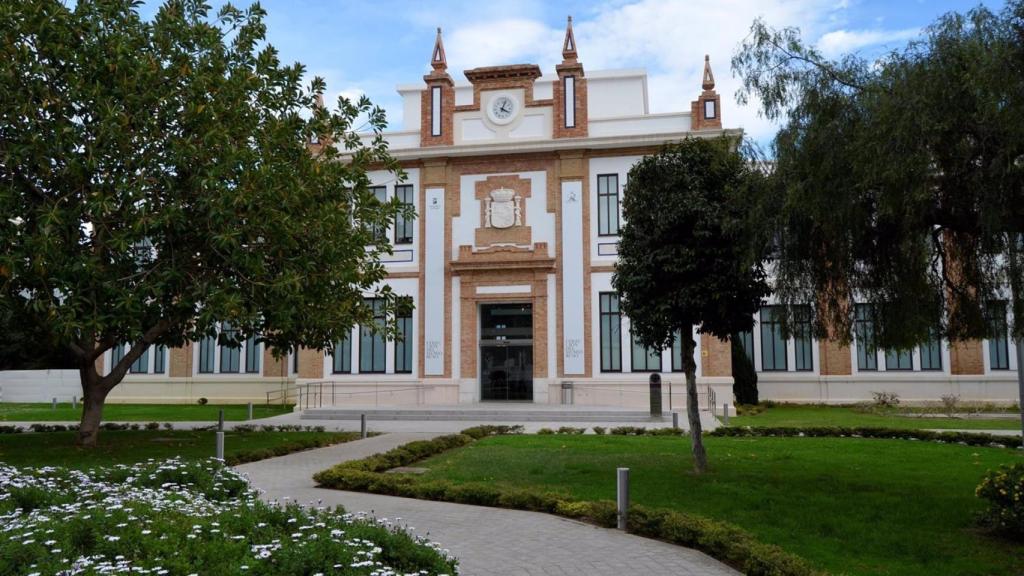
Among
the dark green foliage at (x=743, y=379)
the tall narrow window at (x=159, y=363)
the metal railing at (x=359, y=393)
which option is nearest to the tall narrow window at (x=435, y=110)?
the metal railing at (x=359, y=393)

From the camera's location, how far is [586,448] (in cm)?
1764

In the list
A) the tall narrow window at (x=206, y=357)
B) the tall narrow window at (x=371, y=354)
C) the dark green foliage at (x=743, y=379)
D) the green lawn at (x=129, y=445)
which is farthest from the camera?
the tall narrow window at (x=206, y=357)

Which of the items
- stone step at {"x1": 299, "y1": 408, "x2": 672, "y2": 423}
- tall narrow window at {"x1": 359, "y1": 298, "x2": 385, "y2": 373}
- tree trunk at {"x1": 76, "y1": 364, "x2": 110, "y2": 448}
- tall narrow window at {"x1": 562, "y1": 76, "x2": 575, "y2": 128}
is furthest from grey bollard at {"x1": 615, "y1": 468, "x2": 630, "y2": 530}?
tall narrow window at {"x1": 562, "y1": 76, "x2": 575, "y2": 128}

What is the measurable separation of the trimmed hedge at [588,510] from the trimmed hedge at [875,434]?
8952 millimetres

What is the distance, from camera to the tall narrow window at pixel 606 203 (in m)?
31.4

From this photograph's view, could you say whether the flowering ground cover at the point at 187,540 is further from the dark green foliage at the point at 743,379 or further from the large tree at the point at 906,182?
the dark green foliage at the point at 743,379

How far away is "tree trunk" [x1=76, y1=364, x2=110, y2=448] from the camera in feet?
60.1

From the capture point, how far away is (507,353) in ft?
106

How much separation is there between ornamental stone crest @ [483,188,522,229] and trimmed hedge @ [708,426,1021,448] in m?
12.9

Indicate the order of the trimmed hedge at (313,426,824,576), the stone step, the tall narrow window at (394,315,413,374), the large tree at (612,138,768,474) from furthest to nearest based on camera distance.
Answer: the tall narrow window at (394,315,413,374), the stone step, the large tree at (612,138,768,474), the trimmed hedge at (313,426,824,576)

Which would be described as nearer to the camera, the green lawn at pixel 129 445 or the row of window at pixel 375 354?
the green lawn at pixel 129 445

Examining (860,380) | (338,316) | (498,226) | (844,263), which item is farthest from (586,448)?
(860,380)

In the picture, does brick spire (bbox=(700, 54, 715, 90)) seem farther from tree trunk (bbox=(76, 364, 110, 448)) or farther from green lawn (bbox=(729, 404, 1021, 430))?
tree trunk (bbox=(76, 364, 110, 448))

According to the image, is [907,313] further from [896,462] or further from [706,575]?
[896,462]
